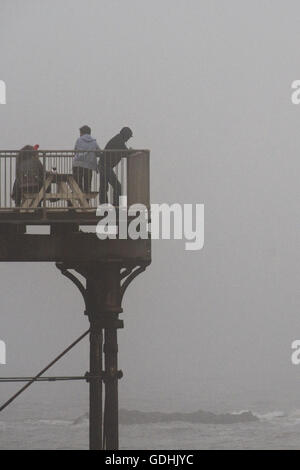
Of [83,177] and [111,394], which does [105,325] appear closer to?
[111,394]

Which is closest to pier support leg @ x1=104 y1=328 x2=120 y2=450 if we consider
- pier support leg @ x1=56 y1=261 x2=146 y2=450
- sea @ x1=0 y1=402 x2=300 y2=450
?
pier support leg @ x1=56 y1=261 x2=146 y2=450

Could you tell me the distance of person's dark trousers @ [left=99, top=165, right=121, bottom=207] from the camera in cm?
2556

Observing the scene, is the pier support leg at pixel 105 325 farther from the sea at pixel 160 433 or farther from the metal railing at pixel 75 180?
the sea at pixel 160 433

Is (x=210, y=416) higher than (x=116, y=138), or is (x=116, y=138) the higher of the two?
(x=210, y=416)

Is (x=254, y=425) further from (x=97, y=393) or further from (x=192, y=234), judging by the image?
(x=97, y=393)

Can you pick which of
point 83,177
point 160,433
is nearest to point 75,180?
point 83,177

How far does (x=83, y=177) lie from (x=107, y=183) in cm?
51

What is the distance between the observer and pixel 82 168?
84.4 feet

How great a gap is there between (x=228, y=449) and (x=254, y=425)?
129 feet

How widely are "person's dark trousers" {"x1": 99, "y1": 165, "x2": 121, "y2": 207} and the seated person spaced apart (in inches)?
48.4

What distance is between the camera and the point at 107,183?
2566 cm

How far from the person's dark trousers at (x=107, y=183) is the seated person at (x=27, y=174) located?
1.23 metres

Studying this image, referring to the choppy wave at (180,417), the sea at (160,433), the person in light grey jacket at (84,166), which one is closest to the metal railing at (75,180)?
the person in light grey jacket at (84,166)
